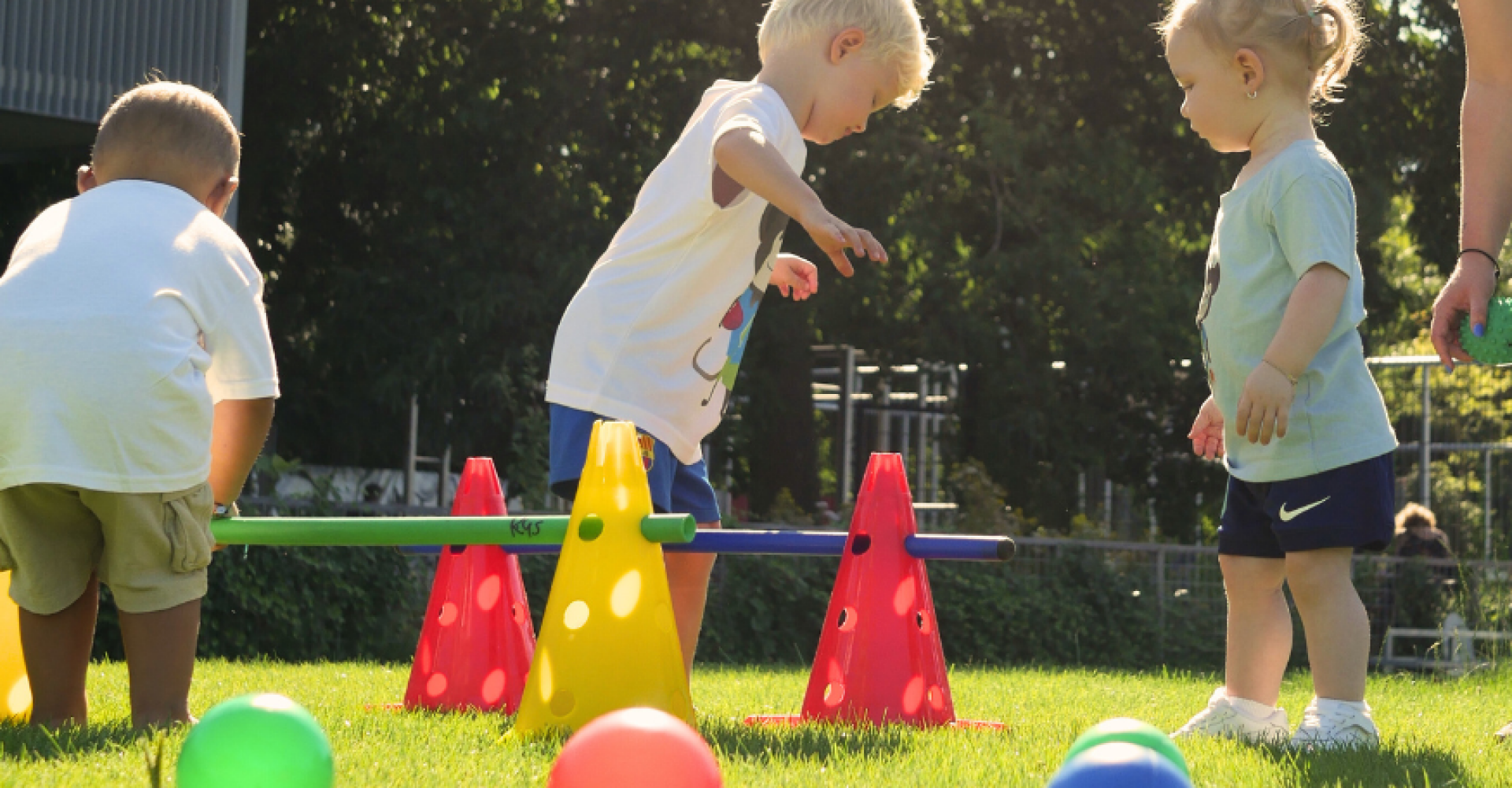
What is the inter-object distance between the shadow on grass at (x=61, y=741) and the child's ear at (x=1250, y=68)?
2.99m

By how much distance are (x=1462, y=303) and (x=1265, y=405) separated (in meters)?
0.47

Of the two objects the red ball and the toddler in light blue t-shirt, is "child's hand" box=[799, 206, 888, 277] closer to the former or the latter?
the toddler in light blue t-shirt

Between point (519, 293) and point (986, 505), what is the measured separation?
4.03 metres

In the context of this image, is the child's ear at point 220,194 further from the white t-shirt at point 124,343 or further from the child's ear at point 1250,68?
the child's ear at point 1250,68

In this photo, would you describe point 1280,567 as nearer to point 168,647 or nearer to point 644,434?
point 644,434

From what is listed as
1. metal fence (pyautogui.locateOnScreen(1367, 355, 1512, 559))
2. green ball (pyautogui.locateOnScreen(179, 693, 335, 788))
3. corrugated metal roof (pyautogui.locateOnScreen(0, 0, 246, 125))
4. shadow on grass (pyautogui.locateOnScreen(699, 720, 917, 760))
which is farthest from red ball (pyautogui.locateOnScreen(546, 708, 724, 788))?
metal fence (pyautogui.locateOnScreen(1367, 355, 1512, 559))

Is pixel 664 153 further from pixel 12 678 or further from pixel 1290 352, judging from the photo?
pixel 1290 352

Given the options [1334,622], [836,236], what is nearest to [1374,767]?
[1334,622]

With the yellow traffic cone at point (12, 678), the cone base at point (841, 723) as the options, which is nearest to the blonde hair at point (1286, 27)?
the cone base at point (841, 723)

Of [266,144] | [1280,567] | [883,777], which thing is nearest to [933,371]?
[266,144]

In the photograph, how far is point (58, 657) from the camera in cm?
352

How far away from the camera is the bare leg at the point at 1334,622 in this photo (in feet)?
11.7

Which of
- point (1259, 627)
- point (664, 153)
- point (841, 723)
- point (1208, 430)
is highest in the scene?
point (664, 153)

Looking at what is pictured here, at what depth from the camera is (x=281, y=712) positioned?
2.55 m
